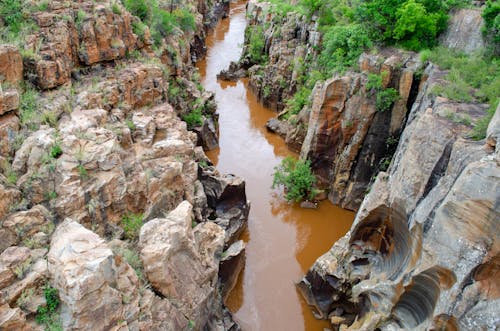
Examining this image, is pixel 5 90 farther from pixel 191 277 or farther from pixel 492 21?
pixel 492 21

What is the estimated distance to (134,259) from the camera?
37.6 feet

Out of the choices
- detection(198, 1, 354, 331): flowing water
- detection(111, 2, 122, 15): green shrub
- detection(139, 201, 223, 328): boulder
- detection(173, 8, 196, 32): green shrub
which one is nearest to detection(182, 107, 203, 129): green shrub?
A: detection(198, 1, 354, 331): flowing water

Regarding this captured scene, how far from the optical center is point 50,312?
362 inches

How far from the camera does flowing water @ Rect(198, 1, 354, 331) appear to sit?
1587 cm

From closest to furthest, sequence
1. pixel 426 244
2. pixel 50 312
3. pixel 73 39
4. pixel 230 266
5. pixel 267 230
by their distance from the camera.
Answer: pixel 50 312
pixel 426 244
pixel 230 266
pixel 73 39
pixel 267 230

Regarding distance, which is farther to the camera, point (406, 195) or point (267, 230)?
point (267, 230)

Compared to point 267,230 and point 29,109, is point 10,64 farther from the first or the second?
point 267,230

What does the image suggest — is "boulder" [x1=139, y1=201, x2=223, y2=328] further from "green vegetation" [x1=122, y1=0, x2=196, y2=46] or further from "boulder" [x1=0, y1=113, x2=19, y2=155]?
"green vegetation" [x1=122, y1=0, x2=196, y2=46]

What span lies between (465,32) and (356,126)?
21.0ft

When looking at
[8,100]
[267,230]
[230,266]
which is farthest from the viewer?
[267,230]

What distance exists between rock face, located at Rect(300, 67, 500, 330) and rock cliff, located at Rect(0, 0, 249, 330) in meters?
4.59

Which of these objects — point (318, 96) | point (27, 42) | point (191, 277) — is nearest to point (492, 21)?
point (318, 96)

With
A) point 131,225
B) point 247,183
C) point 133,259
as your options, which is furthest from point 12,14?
point 247,183

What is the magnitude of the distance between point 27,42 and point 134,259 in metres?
10.6
